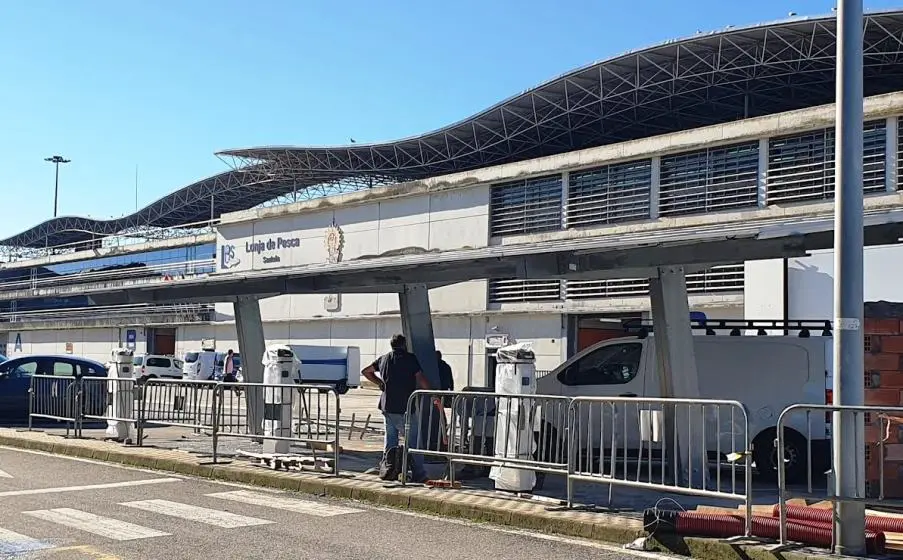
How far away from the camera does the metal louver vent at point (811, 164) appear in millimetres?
24797

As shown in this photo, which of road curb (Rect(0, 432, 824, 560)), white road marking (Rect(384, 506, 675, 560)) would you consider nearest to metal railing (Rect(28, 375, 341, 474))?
road curb (Rect(0, 432, 824, 560))

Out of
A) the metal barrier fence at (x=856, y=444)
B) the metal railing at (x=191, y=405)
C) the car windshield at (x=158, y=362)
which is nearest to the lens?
the metal barrier fence at (x=856, y=444)

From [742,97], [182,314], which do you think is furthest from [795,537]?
[182,314]

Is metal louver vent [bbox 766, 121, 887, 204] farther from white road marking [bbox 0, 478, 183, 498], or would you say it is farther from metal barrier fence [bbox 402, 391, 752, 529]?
white road marking [bbox 0, 478, 183, 498]

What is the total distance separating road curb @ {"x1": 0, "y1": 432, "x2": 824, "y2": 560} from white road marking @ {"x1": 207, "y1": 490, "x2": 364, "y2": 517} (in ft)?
1.69

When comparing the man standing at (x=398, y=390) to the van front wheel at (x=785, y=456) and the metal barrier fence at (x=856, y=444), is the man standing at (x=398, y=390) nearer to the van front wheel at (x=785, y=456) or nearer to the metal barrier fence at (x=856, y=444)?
the metal barrier fence at (x=856, y=444)

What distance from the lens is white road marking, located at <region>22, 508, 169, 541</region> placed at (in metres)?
8.28

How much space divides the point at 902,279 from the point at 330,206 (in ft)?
101

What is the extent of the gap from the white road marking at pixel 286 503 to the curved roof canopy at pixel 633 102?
2710 centimetres

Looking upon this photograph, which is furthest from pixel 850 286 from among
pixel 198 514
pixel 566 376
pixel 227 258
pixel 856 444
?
pixel 227 258

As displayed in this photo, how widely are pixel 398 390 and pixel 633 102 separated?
31447 millimetres

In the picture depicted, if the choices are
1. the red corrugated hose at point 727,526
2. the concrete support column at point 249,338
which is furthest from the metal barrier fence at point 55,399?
the red corrugated hose at point 727,526

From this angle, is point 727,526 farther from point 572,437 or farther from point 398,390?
point 398,390

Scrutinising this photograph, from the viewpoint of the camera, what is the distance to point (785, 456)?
12828mm
